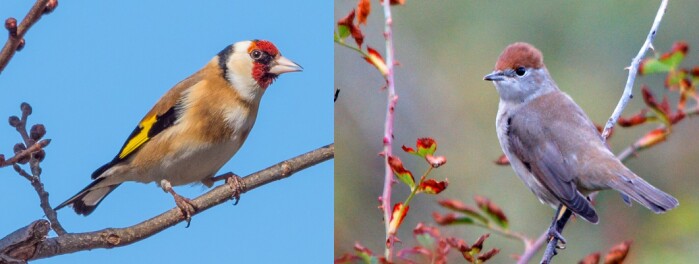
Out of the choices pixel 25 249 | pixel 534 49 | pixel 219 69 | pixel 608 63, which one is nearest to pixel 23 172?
pixel 25 249

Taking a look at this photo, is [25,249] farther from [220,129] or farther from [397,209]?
[220,129]

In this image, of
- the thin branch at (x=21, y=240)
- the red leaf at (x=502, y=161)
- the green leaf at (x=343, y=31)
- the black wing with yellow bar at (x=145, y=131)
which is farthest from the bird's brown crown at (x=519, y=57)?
the thin branch at (x=21, y=240)

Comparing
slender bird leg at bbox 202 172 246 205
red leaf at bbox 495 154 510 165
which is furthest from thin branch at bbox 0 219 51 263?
red leaf at bbox 495 154 510 165

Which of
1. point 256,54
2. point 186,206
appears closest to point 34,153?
point 186,206

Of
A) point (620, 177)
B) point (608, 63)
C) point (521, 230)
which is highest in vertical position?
point (608, 63)

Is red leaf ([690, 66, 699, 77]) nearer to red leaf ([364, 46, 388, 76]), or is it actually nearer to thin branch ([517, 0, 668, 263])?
thin branch ([517, 0, 668, 263])

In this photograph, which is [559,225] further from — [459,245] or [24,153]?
[24,153]

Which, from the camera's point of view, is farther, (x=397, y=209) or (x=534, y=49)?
(x=534, y=49)
